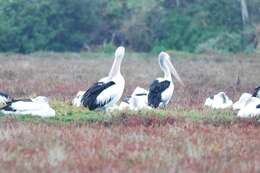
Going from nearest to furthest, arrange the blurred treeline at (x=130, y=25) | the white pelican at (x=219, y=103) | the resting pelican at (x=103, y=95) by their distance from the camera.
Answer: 1. the resting pelican at (x=103, y=95)
2. the white pelican at (x=219, y=103)
3. the blurred treeline at (x=130, y=25)

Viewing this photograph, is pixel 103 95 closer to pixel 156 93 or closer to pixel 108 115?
pixel 108 115

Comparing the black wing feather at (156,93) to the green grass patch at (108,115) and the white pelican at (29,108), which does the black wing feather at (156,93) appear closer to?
the green grass patch at (108,115)

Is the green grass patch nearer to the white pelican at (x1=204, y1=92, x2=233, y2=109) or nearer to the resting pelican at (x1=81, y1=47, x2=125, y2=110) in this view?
the resting pelican at (x1=81, y1=47, x2=125, y2=110)

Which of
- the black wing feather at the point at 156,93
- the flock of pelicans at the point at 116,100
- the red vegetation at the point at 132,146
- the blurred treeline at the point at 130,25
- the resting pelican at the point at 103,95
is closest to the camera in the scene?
the red vegetation at the point at 132,146

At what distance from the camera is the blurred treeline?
56.6 m

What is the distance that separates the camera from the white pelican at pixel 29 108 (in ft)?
48.9

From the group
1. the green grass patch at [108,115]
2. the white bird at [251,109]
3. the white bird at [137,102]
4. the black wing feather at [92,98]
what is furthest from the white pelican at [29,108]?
the white bird at [251,109]

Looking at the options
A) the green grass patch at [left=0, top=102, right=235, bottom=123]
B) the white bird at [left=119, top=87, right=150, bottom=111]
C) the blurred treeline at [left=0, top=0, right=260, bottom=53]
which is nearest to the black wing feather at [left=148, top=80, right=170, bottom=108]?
the white bird at [left=119, top=87, right=150, bottom=111]

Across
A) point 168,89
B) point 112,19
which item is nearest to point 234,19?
point 112,19

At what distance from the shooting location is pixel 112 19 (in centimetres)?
6259

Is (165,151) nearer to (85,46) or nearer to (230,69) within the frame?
(230,69)

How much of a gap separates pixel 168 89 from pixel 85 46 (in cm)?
4172

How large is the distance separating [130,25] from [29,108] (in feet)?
147

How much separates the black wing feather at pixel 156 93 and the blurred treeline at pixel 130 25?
36.2 m
